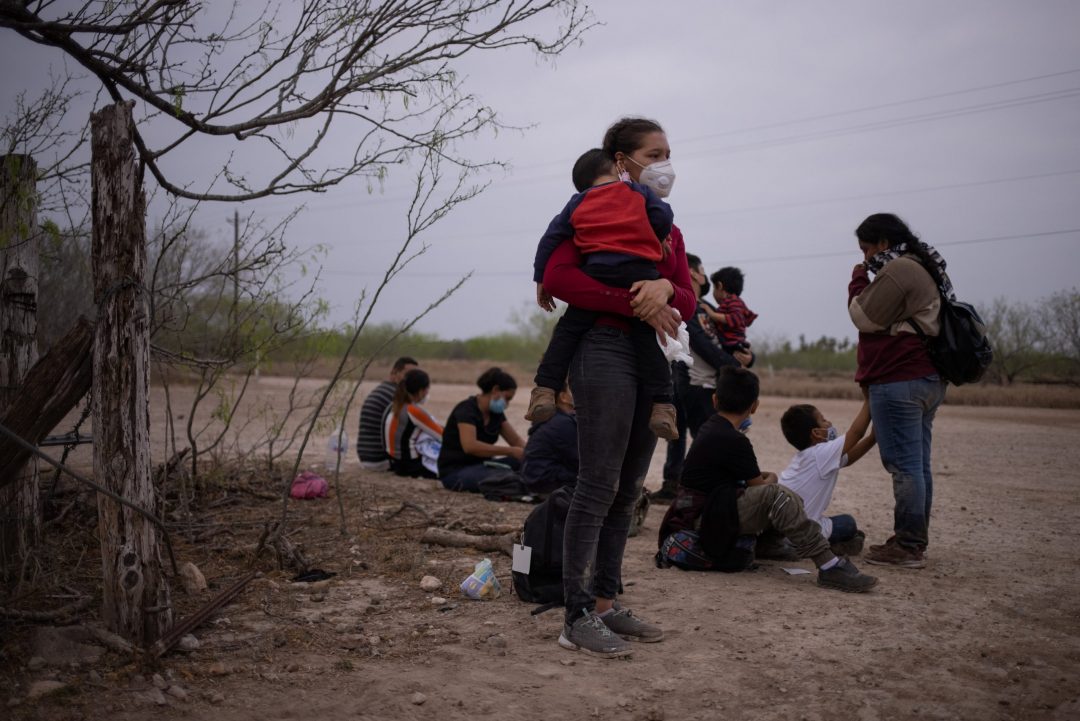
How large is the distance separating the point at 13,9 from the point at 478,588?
315 cm

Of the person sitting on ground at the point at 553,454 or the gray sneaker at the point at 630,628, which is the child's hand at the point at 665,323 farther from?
the person sitting on ground at the point at 553,454

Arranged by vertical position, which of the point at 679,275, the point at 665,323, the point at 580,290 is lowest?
the point at 665,323

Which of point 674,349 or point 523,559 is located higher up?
point 674,349

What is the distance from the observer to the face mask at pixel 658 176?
3.46 meters

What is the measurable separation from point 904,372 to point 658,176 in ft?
7.50

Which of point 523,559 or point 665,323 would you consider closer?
point 665,323

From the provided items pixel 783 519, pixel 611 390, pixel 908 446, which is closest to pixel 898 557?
pixel 908 446

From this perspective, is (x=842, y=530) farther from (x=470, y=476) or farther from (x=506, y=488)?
(x=470, y=476)

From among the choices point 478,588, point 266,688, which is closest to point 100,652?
point 266,688

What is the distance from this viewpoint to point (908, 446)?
4.86 m

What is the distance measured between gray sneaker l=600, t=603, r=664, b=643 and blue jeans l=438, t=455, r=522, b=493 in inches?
150

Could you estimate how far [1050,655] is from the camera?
3379mm

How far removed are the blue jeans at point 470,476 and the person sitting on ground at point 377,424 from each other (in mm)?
1191

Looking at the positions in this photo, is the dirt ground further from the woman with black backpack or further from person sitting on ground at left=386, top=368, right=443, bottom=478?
person sitting on ground at left=386, top=368, right=443, bottom=478
